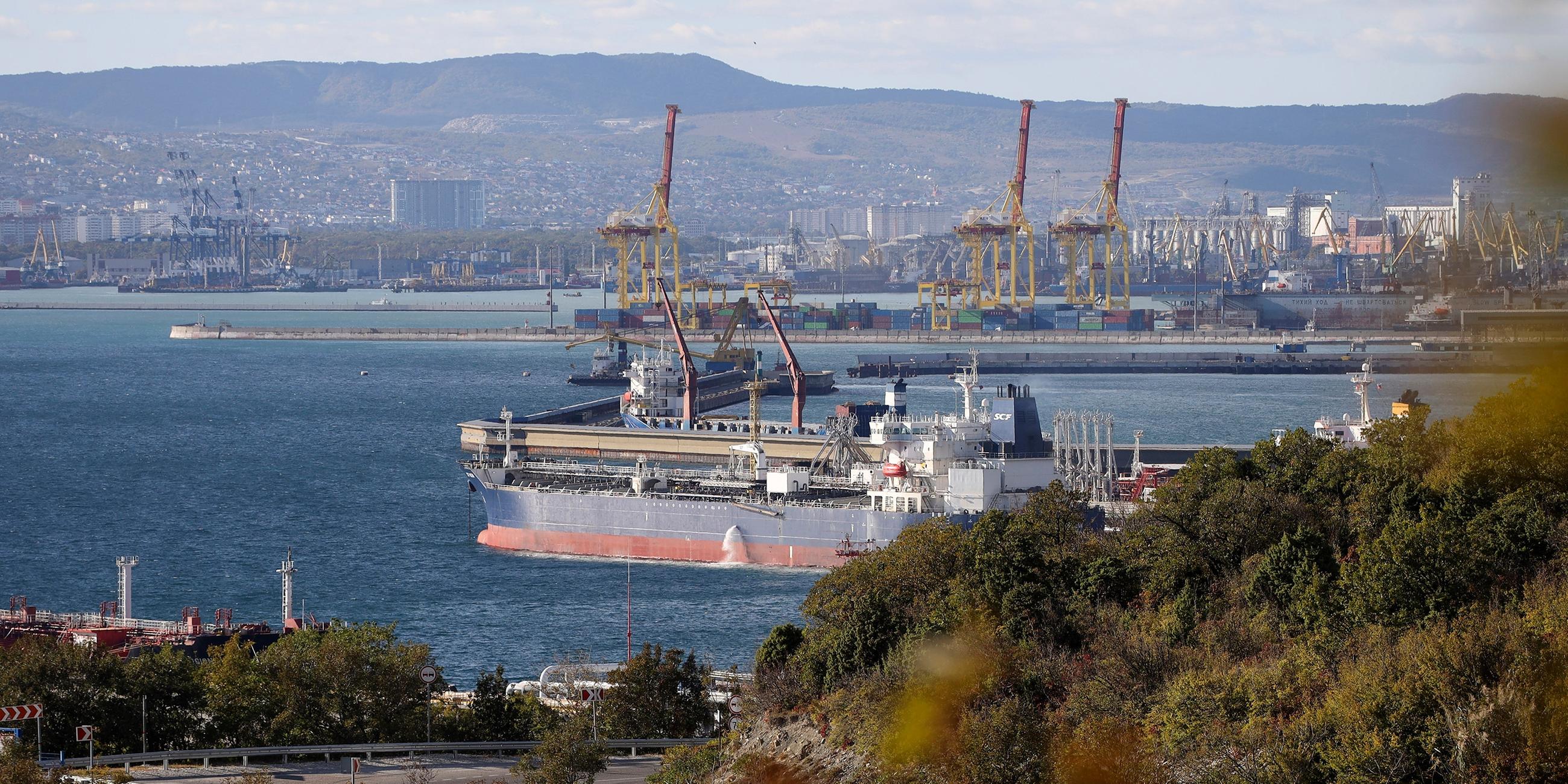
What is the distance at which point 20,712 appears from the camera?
974 centimetres

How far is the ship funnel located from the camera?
20.1 metres

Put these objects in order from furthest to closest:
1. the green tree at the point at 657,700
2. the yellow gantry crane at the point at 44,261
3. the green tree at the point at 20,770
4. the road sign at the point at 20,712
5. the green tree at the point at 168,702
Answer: the yellow gantry crane at the point at 44,261 < the green tree at the point at 657,700 < the green tree at the point at 168,702 < the road sign at the point at 20,712 < the green tree at the point at 20,770

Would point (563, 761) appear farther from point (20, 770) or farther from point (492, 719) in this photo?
point (20, 770)

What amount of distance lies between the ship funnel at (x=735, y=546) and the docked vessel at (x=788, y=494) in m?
0.01

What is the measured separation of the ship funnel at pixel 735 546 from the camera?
20.1 m

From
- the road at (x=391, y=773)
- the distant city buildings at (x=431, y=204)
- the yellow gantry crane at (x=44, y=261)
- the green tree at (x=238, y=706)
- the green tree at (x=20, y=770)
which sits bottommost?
the road at (x=391, y=773)

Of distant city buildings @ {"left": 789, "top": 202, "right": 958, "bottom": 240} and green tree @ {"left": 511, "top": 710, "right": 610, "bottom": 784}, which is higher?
distant city buildings @ {"left": 789, "top": 202, "right": 958, "bottom": 240}

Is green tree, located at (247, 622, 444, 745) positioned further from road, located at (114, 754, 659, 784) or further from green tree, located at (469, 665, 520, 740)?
road, located at (114, 754, 659, 784)

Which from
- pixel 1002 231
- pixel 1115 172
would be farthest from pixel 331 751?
pixel 1115 172

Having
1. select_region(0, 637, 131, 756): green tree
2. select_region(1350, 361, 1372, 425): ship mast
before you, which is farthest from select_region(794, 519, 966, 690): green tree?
select_region(1350, 361, 1372, 425): ship mast

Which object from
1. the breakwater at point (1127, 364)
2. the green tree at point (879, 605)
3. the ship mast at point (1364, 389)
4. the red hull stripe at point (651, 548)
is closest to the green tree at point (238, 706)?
the green tree at point (879, 605)

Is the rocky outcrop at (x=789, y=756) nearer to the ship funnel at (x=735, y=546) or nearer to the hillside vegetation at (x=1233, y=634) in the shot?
the hillside vegetation at (x=1233, y=634)

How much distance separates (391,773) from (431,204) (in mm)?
154699

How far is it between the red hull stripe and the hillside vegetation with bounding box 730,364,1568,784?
7.52 m
